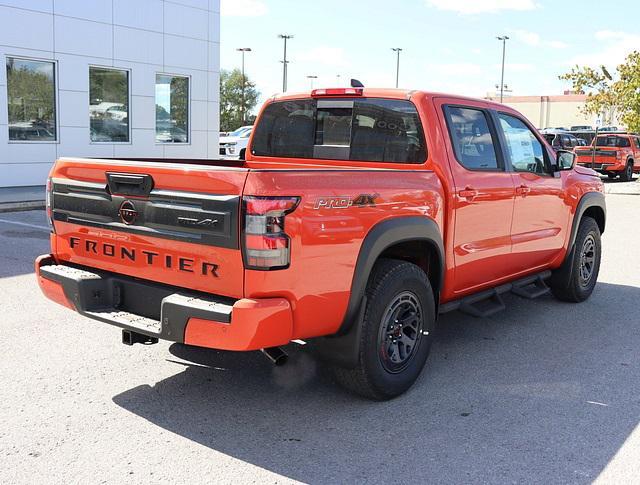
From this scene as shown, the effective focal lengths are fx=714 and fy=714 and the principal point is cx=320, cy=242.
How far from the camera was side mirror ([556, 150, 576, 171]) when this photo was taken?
6.37m

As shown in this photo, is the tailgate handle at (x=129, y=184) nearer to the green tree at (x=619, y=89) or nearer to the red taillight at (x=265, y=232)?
the red taillight at (x=265, y=232)

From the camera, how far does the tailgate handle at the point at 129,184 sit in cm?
392

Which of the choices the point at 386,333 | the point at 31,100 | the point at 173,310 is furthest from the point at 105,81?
the point at 173,310

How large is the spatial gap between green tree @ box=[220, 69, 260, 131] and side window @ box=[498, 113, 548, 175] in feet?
191

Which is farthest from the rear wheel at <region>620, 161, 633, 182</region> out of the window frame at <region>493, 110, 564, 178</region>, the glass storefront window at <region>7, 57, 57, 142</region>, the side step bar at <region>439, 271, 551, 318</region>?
the window frame at <region>493, 110, 564, 178</region>

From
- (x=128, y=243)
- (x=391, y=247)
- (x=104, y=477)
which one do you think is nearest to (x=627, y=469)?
(x=391, y=247)

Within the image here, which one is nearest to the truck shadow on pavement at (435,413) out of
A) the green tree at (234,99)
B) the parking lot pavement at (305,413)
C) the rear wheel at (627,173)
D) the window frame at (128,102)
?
the parking lot pavement at (305,413)

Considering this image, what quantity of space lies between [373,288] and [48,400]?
6.78 feet

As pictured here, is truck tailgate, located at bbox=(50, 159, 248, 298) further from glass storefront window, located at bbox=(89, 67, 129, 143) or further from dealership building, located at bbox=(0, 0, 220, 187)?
glass storefront window, located at bbox=(89, 67, 129, 143)

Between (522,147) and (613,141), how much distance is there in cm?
2301

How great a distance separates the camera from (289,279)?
3641 mm

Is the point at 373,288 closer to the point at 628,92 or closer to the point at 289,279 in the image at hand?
the point at 289,279

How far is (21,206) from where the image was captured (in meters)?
13.4

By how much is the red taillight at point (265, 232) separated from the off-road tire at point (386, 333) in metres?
0.84
